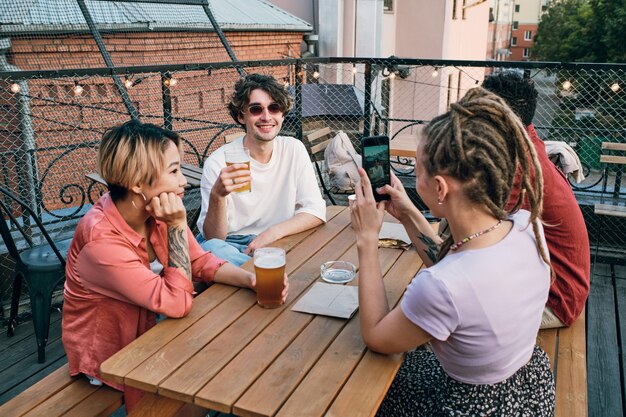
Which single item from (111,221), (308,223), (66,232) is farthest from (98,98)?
(111,221)

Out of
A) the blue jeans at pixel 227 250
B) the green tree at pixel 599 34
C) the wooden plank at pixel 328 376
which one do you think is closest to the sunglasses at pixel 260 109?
the blue jeans at pixel 227 250

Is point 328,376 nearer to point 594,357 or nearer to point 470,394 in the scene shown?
point 470,394

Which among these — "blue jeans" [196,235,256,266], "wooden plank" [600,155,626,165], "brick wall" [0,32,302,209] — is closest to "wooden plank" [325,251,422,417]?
"blue jeans" [196,235,256,266]

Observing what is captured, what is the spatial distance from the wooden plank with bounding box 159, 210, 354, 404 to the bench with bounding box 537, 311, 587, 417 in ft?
2.89

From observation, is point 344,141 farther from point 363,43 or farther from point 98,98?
point 363,43

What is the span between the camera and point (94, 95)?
24.7 ft

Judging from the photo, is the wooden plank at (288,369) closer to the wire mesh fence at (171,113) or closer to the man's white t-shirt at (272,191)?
the wire mesh fence at (171,113)

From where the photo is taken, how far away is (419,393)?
1.71m

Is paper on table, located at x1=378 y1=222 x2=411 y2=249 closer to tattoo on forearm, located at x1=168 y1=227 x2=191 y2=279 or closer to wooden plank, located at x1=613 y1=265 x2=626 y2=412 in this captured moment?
tattoo on forearm, located at x1=168 y1=227 x2=191 y2=279

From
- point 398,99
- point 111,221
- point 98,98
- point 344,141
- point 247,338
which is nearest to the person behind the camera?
point 247,338

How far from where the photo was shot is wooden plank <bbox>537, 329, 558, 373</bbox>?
82.0 inches

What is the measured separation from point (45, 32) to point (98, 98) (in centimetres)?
98

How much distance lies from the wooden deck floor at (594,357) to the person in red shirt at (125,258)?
4.19 feet

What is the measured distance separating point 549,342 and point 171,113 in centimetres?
415
